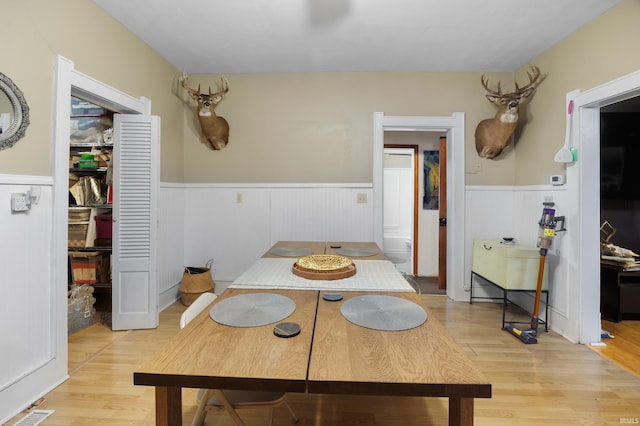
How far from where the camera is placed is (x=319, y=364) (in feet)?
2.97

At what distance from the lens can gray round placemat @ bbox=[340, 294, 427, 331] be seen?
1.17m

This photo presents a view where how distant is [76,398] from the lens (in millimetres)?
1975

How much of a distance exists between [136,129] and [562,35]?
3.82 m

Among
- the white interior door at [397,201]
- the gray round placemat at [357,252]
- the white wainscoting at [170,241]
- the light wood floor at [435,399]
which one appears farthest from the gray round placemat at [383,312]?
the white interior door at [397,201]

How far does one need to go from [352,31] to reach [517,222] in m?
2.67

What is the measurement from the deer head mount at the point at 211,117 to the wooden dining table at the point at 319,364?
290cm

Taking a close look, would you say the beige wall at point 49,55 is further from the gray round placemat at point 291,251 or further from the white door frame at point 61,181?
the gray round placemat at point 291,251

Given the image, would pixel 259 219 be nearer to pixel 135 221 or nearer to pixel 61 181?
pixel 135 221

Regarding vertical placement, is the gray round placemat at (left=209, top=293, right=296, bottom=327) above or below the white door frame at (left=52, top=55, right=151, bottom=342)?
below

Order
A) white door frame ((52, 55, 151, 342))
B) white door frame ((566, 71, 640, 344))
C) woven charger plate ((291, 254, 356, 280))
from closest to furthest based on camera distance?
woven charger plate ((291, 254, 356, 280)) < white door frame ((52, 55, 151, 342)) < white door frame ((566, 71, 640, 344))

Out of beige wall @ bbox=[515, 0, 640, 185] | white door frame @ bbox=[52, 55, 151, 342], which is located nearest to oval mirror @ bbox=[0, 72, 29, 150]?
white door frame @ bbox=[52, 55, 151, 342]

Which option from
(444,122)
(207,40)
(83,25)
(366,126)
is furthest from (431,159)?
(83,25)

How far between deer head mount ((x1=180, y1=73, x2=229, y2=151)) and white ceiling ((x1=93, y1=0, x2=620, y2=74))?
0.31 metres

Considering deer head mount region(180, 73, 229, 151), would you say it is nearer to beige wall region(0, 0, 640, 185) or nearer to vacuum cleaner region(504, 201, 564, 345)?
beige wall region(0, 0, 640, 185)
